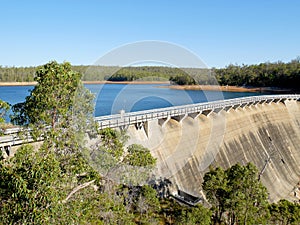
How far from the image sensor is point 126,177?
866 cm

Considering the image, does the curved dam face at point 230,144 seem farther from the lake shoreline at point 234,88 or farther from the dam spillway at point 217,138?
the lake shoreline at point 234,88

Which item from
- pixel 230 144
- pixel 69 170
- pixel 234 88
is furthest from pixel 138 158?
pixel 234 88

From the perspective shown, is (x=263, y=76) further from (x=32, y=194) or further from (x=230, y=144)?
(x=32, y=194)

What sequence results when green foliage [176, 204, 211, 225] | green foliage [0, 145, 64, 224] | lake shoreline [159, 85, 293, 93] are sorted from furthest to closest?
1. lake shoreline [159, 85, 293, 93]
2. green foliage [176, 204, 211, 225]
3. green foliage [0, 145, 64, 224]

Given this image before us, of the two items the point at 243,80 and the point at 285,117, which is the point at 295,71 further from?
the point at 285,117

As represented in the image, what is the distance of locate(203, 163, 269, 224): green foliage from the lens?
37.0 feet

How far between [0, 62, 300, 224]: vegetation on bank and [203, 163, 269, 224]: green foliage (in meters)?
0.04

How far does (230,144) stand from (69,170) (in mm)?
20203

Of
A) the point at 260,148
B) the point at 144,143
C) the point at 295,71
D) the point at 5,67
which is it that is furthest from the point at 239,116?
the point at 5,67

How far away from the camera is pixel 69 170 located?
629 cm

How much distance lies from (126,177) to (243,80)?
85744 millimetres

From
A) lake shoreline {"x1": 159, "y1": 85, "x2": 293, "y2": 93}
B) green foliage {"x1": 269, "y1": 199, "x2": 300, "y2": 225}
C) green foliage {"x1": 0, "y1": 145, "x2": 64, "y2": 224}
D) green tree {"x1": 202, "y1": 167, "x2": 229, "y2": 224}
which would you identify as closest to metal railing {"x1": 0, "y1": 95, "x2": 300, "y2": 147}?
green foliage {"x1": 0, "y1": 145, "x2": 64, "y2": 224}

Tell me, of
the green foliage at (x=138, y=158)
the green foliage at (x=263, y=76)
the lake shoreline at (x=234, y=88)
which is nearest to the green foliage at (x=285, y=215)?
the green foliage at (x=138, y=158)

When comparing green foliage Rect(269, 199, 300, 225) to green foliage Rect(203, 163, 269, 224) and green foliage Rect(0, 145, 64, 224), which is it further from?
green foliage Rect(0, 145, 64, 224)
